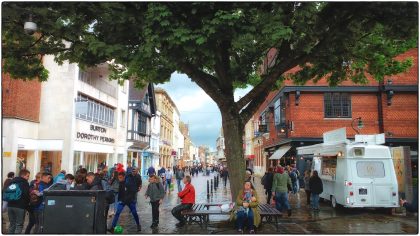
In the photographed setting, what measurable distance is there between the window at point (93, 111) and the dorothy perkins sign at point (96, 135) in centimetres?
49

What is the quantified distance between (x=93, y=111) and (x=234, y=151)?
18.4m

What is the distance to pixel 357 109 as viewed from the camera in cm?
2777

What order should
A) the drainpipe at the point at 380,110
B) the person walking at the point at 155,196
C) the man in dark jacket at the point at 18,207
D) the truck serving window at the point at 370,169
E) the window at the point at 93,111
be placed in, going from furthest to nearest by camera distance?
the drainpipe at the point at 380,110 < the window at the point at 93,111 < the truck serving window at the point at 370,169 < the person walking at the point at 155,196 < the man in dark jacket at the point at 18,207

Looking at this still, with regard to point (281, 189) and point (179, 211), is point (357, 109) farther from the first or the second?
point (179, 211)

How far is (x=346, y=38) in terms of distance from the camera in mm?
9562

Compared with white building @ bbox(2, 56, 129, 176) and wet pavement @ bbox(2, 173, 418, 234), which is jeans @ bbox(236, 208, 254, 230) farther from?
white building @ bbox(2, 56, 129, 176)

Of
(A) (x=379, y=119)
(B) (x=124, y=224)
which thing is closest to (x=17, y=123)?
(B) (x=124, y=224)

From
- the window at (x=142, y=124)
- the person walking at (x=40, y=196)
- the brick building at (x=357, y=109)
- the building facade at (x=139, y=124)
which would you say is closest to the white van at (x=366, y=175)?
the person walking at (x=40, y=196)

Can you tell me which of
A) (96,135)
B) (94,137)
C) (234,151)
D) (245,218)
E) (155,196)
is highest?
(96,135)

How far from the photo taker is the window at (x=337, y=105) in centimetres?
2789

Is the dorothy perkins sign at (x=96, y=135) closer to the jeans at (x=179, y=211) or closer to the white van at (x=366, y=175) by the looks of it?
the jeans at (x=179, y=211)

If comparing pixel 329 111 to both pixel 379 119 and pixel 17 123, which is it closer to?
pixel 379 119

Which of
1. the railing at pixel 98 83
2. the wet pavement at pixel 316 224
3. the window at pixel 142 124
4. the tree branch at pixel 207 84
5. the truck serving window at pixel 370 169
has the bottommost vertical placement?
the wet pavement at pixel 316 224

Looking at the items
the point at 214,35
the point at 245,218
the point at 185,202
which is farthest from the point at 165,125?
the point at 214,35
